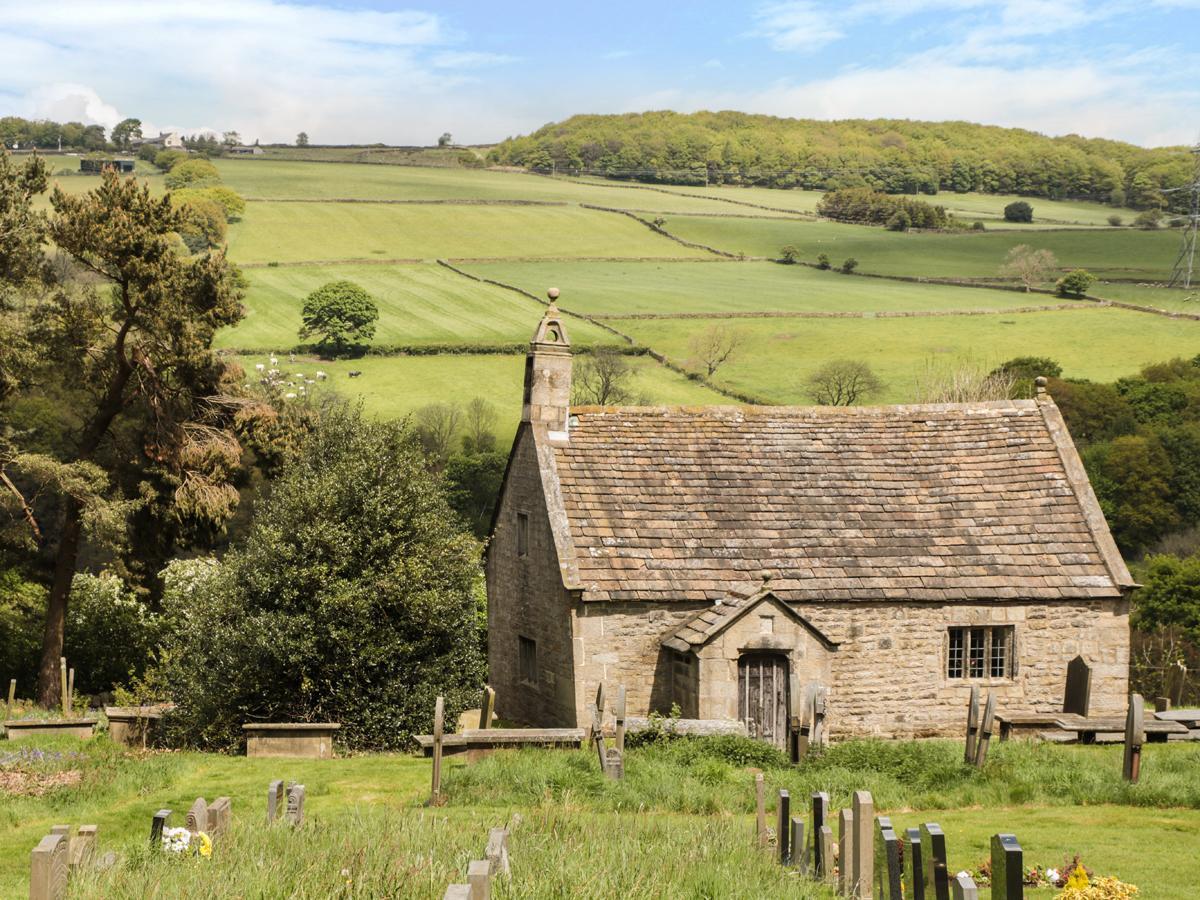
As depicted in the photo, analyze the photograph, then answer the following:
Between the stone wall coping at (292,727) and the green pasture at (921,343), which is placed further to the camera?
the green pasture at (921,343)

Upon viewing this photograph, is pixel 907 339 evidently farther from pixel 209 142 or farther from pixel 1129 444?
pixel 209 142

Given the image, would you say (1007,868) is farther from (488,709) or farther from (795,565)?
(795,565)

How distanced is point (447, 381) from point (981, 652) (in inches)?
2732

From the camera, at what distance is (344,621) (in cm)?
2753

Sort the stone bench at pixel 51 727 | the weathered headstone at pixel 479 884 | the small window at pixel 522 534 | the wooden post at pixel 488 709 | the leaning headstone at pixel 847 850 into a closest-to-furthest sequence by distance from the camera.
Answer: the weathered headstone at pixel 479 884, the leaning headstone at pixel 847 850, the wooden post at pixel 488 709, the stone bench at pixel 51 727, the small window at pixel 522 534

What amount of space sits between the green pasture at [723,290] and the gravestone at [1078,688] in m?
80.1

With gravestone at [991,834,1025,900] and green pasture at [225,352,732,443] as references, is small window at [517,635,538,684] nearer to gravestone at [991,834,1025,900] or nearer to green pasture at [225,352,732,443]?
gravestone at [991,834,1025,900]

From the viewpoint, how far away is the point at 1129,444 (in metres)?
85.4

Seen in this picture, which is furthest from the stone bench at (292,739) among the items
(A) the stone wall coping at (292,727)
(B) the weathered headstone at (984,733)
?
(B) the weathered headstone at (984,733)

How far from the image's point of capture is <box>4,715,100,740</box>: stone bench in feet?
87.8

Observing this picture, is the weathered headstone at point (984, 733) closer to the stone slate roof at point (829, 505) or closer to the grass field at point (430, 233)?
the stone slate roof at point (829, 505)

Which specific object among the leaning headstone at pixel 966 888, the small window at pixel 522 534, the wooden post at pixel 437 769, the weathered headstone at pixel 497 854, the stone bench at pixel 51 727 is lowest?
the stone bench at pixel 51 727

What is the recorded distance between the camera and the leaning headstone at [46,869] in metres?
9.57

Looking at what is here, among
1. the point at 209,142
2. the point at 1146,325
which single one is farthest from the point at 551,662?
the point at 209,142
